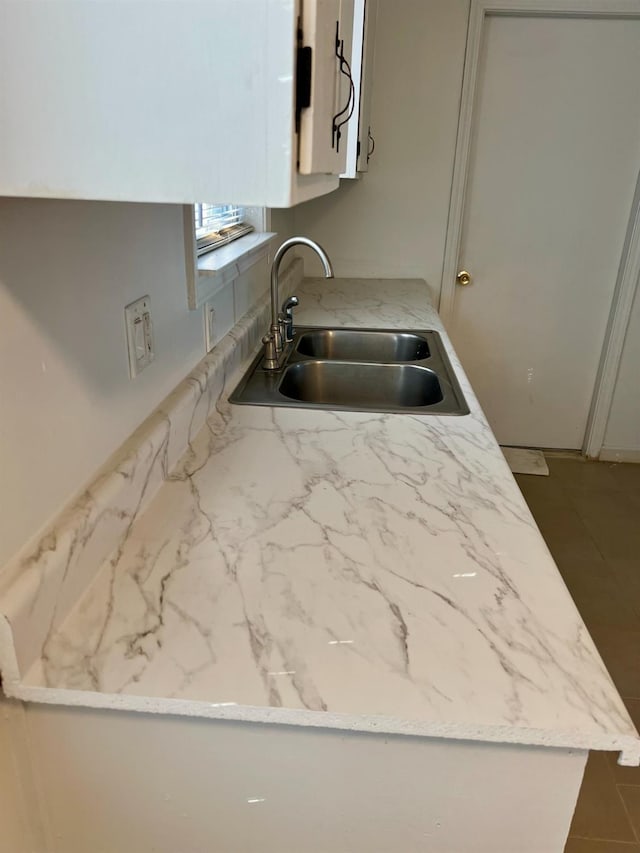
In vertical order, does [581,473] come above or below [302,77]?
below

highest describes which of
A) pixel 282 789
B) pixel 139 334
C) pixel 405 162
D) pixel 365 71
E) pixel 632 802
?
pixel 365 71

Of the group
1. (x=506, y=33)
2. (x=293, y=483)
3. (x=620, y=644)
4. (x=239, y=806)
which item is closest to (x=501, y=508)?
(x=293, y=483)

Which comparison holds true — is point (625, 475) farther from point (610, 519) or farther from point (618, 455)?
point (610, 519)

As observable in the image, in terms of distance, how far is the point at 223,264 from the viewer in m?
1.41

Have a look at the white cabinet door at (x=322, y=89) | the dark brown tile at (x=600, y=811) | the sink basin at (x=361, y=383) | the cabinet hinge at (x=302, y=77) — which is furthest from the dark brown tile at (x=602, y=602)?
the cabinet hinge at (x=302, y=77)

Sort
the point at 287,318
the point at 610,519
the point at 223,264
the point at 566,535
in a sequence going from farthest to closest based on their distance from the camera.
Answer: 1. the point at 610,519
2. the point at 566,535
3. the point at 287,318
4. the point at 223,264

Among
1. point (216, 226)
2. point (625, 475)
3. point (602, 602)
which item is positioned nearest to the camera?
point (216, 226)

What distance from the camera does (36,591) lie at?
689 millimetres

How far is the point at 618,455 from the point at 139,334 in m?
3.00

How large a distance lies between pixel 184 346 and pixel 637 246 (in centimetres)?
252

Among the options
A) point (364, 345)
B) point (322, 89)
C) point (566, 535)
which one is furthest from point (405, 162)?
point (322, 89)

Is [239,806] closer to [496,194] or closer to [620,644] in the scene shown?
[620,644]

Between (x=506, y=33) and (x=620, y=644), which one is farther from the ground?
(x=506, y=33)

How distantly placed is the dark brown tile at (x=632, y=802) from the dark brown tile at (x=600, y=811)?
0.01 metres
